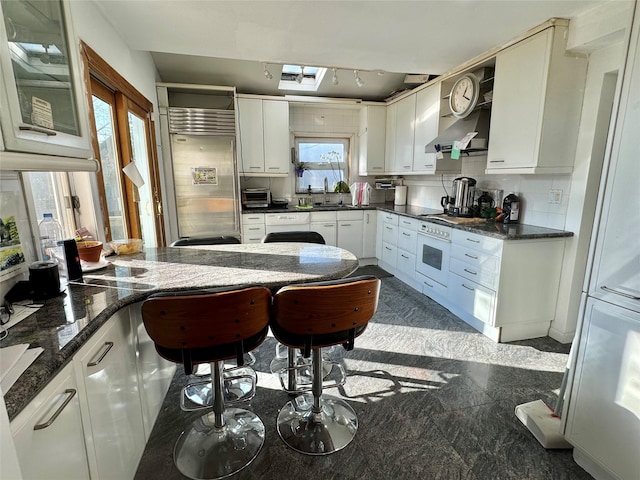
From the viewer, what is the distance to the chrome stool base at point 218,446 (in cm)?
148

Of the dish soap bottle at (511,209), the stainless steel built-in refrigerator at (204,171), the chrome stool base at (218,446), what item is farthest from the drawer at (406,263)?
the chrome stool base at (218,446)

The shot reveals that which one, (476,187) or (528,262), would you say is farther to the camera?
(476,187)

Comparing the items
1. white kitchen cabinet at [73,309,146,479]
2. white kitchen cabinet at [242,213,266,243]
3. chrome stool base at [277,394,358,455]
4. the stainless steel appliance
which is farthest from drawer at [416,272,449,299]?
white kitchen cabinet at [73,309,146,479]

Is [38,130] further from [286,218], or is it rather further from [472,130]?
[286,218]

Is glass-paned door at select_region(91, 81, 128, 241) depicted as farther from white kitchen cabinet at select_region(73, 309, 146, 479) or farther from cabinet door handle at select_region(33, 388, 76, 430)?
cabinet door handle at select_region(33, 388, 76, 430)

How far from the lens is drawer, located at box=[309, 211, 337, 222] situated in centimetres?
438

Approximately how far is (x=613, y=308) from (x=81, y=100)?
2331 mm

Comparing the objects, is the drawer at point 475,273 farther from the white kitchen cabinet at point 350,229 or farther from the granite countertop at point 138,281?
the white kitchen cabinet at point 350,229

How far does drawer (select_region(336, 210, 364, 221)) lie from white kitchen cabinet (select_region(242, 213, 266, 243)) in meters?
1.08

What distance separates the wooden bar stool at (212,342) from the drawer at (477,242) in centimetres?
197

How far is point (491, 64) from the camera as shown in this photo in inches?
118

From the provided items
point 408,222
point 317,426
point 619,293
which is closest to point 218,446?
point 317,426

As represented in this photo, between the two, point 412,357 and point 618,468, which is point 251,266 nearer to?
point 412,357

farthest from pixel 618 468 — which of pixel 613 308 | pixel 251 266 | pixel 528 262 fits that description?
pixel 251 266
